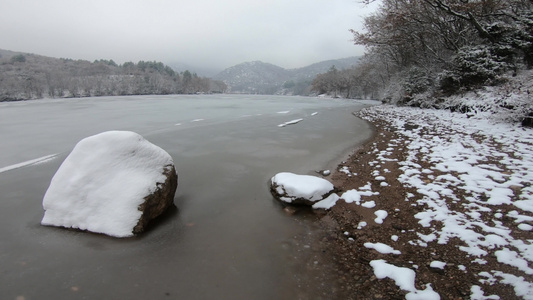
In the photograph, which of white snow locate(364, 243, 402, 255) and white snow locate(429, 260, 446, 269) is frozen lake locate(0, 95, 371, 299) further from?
white snow locate(429, 260, 446, 269)

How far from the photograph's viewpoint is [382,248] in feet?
11.8

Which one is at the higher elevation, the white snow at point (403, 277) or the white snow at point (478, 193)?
the white snow at point (478, 193)

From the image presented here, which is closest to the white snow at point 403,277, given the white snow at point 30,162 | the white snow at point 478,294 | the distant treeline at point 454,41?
the white snow at point 478,294

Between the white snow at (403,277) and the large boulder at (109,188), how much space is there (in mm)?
3600

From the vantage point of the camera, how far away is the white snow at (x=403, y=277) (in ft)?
8.98

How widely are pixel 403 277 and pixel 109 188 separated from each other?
4.57m

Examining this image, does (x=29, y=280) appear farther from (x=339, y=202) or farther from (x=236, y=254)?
(x=339, y=202)

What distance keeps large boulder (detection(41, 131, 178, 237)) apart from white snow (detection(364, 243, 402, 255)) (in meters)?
3.56

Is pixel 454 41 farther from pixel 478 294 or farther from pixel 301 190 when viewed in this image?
pixel 478 294

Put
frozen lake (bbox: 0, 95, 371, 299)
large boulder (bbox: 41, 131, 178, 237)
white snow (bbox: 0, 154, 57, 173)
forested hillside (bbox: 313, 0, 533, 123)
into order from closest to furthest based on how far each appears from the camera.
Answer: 1. frozen lake (bbox: 0, 95, 371, 299)
2. large boulder (bbox: 41, 131, 178, 237)
3. white snow (bbox: 0, 154, 57, 173)
4. forested hillside (bbox: 313, 0, 533, 123)

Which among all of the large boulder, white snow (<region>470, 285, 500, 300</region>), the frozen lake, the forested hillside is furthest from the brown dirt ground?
the forested hillside

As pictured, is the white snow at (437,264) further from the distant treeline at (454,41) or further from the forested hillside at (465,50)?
the distant treeline at (454,41)

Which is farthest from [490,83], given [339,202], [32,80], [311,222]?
[32,80]

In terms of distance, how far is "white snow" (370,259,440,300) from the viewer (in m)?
2.74
